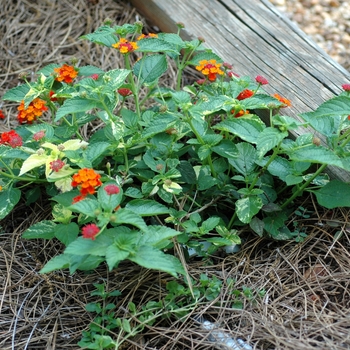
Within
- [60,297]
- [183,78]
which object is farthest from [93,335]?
[183,78]

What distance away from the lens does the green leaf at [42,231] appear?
1770 millimetres

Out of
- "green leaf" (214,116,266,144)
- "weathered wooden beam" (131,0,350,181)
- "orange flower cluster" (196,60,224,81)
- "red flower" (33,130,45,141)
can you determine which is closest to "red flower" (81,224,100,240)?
"red flower" (33,130,45,141)

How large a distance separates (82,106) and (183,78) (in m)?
1.03

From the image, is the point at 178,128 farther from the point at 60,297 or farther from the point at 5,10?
the point at 5,10

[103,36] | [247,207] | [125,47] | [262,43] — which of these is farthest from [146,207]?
[262,43]

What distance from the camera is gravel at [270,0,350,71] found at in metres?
3.47

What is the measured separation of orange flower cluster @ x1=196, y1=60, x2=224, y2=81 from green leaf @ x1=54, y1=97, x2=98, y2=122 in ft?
1.54

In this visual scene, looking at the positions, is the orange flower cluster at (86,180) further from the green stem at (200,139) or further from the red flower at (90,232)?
the green stem at (200,139)

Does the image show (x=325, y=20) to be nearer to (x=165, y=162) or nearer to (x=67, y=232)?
(x=165, y=162)

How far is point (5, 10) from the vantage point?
297 cm

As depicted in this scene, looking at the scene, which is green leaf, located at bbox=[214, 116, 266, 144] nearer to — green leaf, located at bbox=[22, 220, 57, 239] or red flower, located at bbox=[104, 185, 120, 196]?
red flower, located at bbox=[104, 185, 120, 196]

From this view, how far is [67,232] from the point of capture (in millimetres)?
1708

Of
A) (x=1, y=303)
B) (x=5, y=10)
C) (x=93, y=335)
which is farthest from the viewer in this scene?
(x=5, y=10)

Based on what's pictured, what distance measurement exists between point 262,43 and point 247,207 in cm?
108
